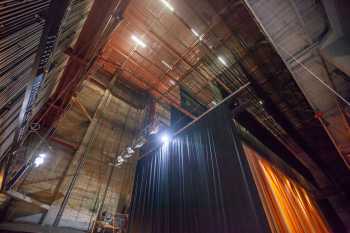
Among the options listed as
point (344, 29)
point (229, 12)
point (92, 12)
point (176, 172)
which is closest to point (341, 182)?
point (344, 29)

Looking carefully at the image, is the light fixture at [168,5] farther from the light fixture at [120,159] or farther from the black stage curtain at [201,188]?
the light fixture at [120,159]

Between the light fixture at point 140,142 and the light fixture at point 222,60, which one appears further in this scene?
the light fixture at point 222,60

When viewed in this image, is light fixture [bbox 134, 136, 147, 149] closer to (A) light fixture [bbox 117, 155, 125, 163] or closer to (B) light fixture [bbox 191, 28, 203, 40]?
(A) light fixture [bbox 117, 155, 125, 163]

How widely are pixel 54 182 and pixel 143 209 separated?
12.4ft

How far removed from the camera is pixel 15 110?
2965mm

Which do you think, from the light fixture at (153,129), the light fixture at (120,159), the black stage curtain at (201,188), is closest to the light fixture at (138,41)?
the light fixture at (153,129)

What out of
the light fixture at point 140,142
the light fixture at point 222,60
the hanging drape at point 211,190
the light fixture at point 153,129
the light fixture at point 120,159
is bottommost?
the hanging drape at point 211,190

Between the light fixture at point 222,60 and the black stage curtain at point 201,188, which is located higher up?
the light fixture at point 222,60

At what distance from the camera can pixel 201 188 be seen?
420cm

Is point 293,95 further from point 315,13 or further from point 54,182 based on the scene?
point 54,182

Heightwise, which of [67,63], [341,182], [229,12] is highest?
[229,12]

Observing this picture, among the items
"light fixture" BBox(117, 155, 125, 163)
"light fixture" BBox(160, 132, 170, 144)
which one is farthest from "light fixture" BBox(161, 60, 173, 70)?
"light fixture" BBox(117, 155, 125, 163)

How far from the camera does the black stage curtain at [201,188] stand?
332cm

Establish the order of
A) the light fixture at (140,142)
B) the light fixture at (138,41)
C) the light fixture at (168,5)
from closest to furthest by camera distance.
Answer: the light fixture at (168,5), the light fixture at (140,142), the light fixture at (138,41)
